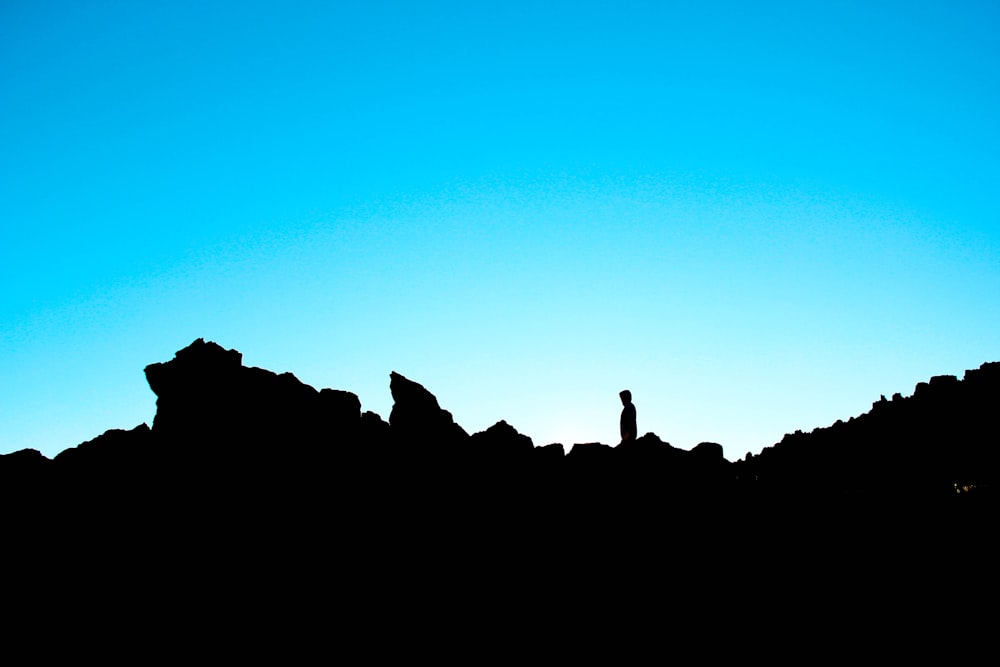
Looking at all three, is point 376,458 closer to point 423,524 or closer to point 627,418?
point 423,524

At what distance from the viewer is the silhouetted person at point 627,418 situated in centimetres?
4103

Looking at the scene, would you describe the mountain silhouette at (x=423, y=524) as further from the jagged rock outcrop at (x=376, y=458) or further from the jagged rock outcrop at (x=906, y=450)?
the jagged rock outcrop at (x=906, y=450)

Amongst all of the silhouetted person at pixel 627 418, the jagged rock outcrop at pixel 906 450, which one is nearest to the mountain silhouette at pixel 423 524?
the jagged rock outcrop at pixel 906 450

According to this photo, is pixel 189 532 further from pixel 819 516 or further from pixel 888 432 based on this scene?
pixel 888 432

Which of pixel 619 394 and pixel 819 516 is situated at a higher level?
pixel 619 394

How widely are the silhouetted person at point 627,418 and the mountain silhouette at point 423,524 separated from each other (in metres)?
8.98

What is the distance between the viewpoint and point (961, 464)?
34438 mm

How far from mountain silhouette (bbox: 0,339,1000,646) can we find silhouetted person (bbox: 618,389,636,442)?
8979 mm

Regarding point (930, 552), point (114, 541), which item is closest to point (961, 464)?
point (930, 552)

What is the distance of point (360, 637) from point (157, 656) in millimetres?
7569

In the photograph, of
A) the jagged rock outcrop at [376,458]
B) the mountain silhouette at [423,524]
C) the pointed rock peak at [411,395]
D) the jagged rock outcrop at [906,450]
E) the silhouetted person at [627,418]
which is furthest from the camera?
the silhouetted person at [627,418]

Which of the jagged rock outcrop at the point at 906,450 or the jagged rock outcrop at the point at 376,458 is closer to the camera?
the jagged rock outcrop at the point at 376,458

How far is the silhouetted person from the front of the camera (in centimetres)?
4103

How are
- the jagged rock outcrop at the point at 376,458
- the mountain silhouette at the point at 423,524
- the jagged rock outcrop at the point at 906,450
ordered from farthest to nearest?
the jagged rock outcrop at the point at 906,450 → the jagged rock outcrop at the point at 376,458 → the mountain silhouette at the point at 423,524
